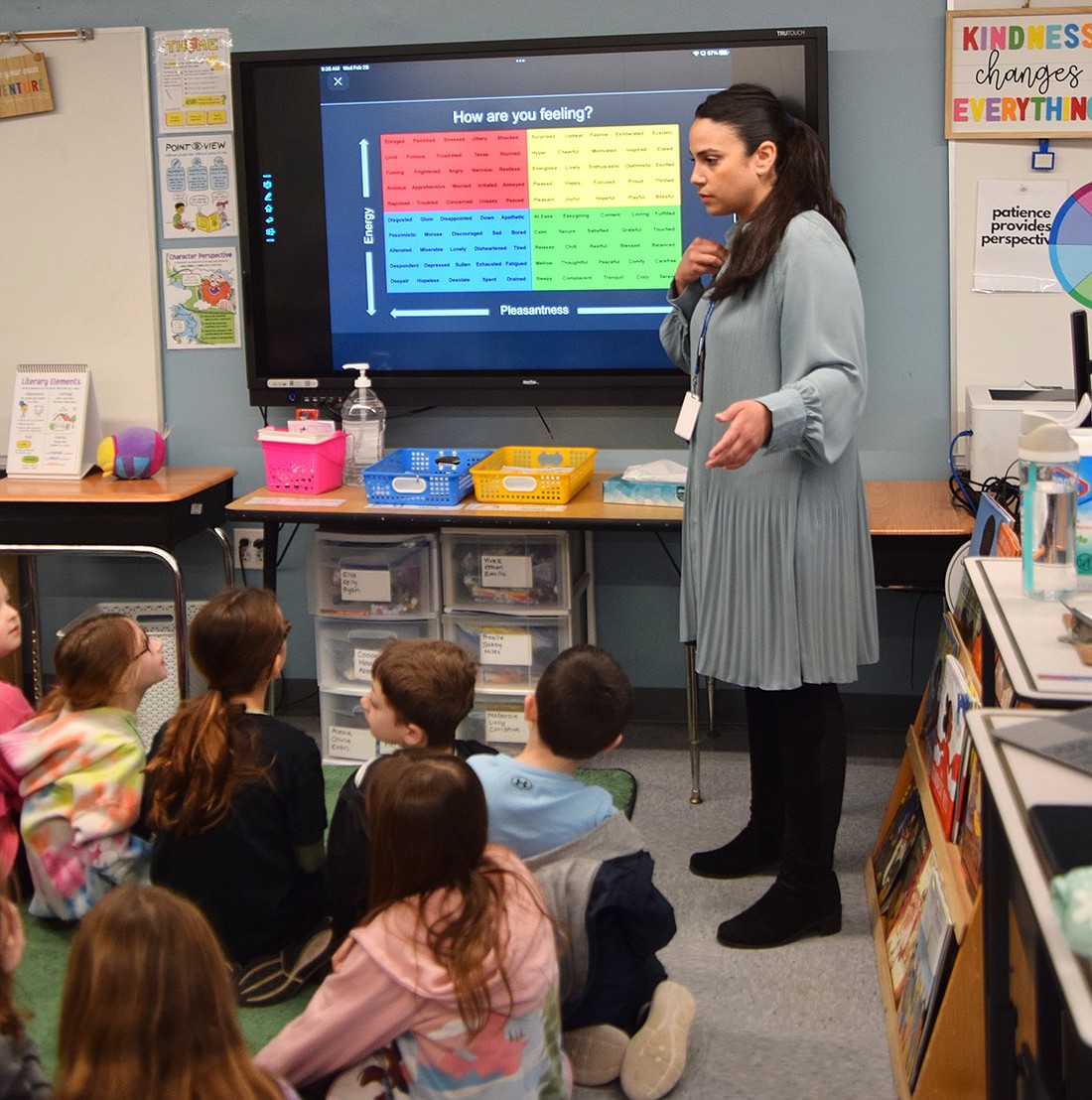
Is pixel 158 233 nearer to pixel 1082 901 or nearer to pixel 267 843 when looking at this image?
pixel 267 843

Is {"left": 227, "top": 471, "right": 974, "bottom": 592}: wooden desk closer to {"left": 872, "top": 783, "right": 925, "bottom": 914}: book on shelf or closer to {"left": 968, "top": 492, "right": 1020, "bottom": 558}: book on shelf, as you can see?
{"left": 968, "top": 492, "right": 1020, "bottom": 558}: book on shelf

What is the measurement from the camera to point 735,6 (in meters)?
3.54

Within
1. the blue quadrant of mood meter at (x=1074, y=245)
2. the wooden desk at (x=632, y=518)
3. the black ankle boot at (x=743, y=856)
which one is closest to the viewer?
the black ankle boot at (x=743, y=856)

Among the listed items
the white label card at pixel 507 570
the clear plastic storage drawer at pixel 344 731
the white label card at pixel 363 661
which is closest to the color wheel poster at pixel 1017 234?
the white label card at pixel 507 570

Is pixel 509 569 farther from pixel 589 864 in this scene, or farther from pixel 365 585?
pixel 589 864

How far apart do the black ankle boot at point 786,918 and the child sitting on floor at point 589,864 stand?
1.38ft

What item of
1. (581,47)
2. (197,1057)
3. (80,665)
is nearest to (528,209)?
(581,47)

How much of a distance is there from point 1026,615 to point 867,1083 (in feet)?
2.74

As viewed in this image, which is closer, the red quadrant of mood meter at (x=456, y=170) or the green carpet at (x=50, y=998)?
the green carpet at (x=50, y=998)

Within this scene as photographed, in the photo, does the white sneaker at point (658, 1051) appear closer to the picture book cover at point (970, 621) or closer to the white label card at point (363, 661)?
the picture book cover at point (970, 621)

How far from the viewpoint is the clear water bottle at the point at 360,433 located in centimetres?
371

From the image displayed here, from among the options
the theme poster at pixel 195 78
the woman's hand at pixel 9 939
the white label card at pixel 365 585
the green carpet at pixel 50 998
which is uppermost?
the theme poster at pixel 195 78

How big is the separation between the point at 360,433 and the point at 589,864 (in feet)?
6.18

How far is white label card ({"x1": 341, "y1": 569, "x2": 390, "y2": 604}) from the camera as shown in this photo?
3.54m
